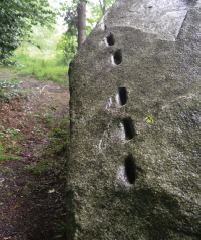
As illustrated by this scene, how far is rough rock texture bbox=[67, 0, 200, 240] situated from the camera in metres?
2.37

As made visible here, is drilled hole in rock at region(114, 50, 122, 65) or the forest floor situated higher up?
drilled hole in rock at region(114, 50, 122, 65)

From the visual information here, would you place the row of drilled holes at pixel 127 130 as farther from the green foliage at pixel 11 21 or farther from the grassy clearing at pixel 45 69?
the grassy clearing at pixel 45 69

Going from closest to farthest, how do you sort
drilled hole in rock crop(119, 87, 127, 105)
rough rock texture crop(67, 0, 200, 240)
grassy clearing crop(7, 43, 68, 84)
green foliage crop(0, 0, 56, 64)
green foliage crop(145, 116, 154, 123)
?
rough rock texture crop(67, 0, 200, 240), green foliage crop(145, 116, 154, 123), drilled hole in rock crop(119, 87, 127, 105), green foliage crop(0, 0, 56, 64), grassy clearing crop(7, 43, 68, 84)

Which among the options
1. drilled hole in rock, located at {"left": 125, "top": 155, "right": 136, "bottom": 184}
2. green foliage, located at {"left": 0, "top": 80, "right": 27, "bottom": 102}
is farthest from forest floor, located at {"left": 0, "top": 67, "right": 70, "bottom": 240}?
drilled hole in rock, located at {"left": 125, "top": 155, "right": 136, "bottom": 184}

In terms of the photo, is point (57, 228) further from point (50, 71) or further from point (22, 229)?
point (50, 71)

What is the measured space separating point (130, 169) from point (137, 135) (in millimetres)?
514

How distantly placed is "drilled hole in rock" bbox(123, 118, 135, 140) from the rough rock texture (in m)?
0.02

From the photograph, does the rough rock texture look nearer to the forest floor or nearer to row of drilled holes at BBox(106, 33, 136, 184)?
row of drilled holes at BBox(106, 33, 136, 184)

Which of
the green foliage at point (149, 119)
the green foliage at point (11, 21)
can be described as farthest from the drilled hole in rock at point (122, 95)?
the green foliage at point (11, 21)

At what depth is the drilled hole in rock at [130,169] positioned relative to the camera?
274 centimetres

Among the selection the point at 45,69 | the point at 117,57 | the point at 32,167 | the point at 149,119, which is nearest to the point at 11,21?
the point at 117,57

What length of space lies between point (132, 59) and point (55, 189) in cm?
332

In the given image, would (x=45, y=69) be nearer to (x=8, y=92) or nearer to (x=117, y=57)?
(x=8, y=92)

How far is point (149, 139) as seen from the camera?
112 inches
